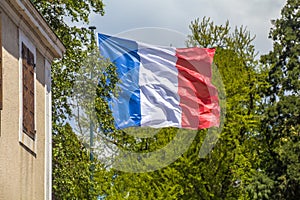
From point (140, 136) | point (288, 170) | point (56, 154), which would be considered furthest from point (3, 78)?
point (288, 170)

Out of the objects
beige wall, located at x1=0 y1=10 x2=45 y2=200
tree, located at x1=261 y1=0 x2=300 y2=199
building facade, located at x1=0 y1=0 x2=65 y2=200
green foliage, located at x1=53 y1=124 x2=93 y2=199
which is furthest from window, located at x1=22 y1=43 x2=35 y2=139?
tree, located at x1=261 y1=0 x2=300 y2=199

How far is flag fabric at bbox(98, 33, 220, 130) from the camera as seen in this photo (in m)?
25.3

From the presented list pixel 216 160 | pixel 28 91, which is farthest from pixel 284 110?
pixel 28 91

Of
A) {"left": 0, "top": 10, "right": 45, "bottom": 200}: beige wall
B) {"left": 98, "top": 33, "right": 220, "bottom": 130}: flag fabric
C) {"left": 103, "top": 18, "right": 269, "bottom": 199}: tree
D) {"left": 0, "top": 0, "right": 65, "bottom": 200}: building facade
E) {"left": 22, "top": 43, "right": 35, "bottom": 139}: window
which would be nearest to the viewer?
{"left": 0, "top": 10, "right": 45, "bottom": 200}: beige wall

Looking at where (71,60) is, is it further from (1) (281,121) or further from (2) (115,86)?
(1) (281,121)

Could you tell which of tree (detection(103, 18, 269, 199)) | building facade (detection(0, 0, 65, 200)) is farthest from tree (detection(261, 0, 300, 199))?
building facade (detection(0, 0, 65, 200))

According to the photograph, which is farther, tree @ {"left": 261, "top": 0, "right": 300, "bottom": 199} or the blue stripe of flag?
tree @ {"left": 261, "top": 0, "right": 300, "bottom": 199}

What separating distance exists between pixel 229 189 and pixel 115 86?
6286 mm

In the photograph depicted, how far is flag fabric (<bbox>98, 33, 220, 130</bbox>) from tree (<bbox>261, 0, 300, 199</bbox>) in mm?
12162

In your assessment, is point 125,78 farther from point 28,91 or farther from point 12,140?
point 12,140

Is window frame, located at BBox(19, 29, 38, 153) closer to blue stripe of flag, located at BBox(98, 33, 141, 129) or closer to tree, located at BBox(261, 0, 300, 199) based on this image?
blue stripe of flag, located at BBox(98, 33, 141, 129)

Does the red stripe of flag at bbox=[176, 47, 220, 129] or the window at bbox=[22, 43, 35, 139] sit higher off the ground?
the red stripe of flag at bbox=[176, 47, 220, 129]

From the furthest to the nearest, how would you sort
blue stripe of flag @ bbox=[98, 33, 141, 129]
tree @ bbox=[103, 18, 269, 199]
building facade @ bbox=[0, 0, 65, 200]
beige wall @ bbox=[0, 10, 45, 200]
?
tree @ bbox=[103, 18, 269, 199] < blue stripe of flag @ bbox=[98, 33, 141, 129] < building facade @ bbox=[0, 0, 65, 200] < beige wall @ bbox=[0, 10, 45, 200]

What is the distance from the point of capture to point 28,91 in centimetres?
1634
